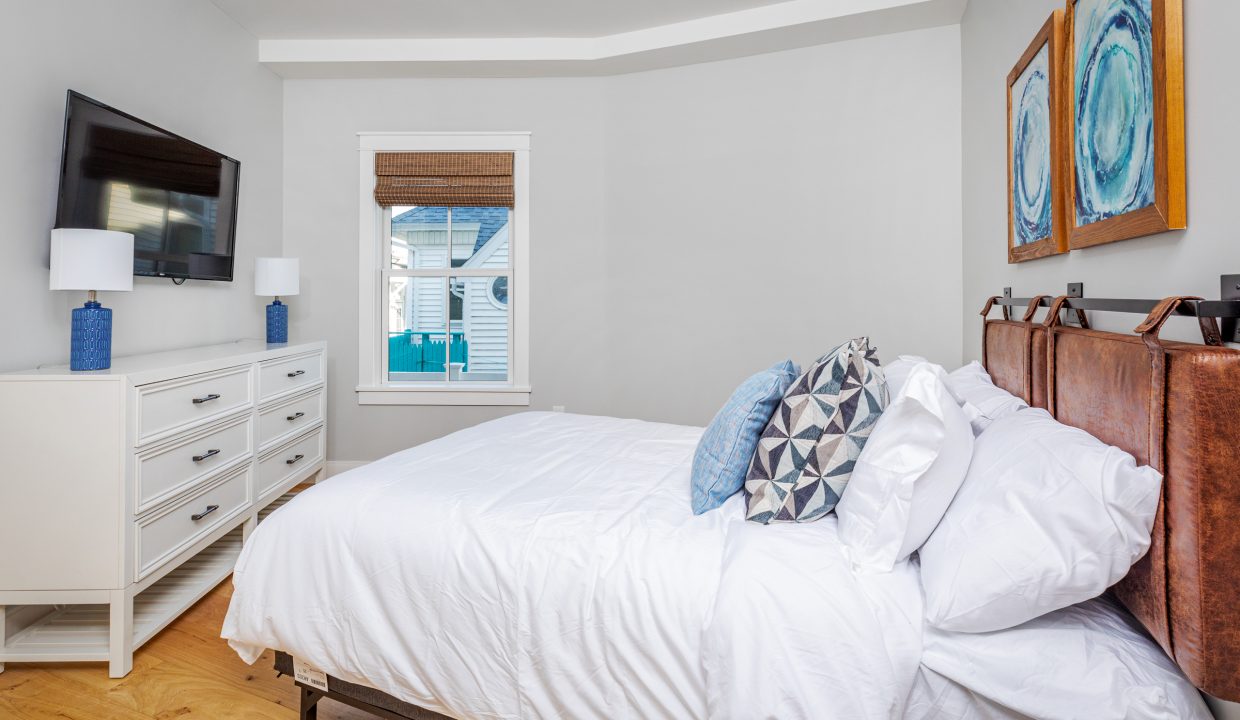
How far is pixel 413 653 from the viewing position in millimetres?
1494

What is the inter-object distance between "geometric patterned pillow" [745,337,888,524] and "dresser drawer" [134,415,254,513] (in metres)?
1.97

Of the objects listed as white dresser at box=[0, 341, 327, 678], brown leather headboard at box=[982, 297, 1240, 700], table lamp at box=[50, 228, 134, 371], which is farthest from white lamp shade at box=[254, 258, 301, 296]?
brown leather headboard at box=[982, 297, 1240, 700]

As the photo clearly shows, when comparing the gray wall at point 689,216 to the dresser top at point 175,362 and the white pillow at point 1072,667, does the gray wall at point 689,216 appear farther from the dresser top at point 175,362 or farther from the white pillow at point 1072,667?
the white pillow at point 1072,667

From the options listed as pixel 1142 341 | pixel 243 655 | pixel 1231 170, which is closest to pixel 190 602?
pixel 243 655

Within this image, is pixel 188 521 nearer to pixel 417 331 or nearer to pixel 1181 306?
pixel 417 331

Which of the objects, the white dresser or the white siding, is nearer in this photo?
the white dresser

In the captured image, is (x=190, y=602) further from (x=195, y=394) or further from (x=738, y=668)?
(x=738, y=668)

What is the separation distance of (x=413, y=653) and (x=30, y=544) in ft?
4.83

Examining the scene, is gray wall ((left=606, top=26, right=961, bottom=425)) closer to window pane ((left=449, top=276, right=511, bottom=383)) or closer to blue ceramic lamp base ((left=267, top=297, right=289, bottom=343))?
window pane ((left=449, top=276, right=511, bottom=383))

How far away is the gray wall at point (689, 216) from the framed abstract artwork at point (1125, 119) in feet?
5.69

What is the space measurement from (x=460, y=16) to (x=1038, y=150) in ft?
9.53

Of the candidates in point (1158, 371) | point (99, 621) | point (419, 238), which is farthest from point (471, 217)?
point (1158, 371)

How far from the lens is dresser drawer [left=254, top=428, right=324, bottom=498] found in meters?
3.03

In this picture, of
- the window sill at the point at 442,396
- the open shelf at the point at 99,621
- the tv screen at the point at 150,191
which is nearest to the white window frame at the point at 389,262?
the window sill at the point at 442,396
